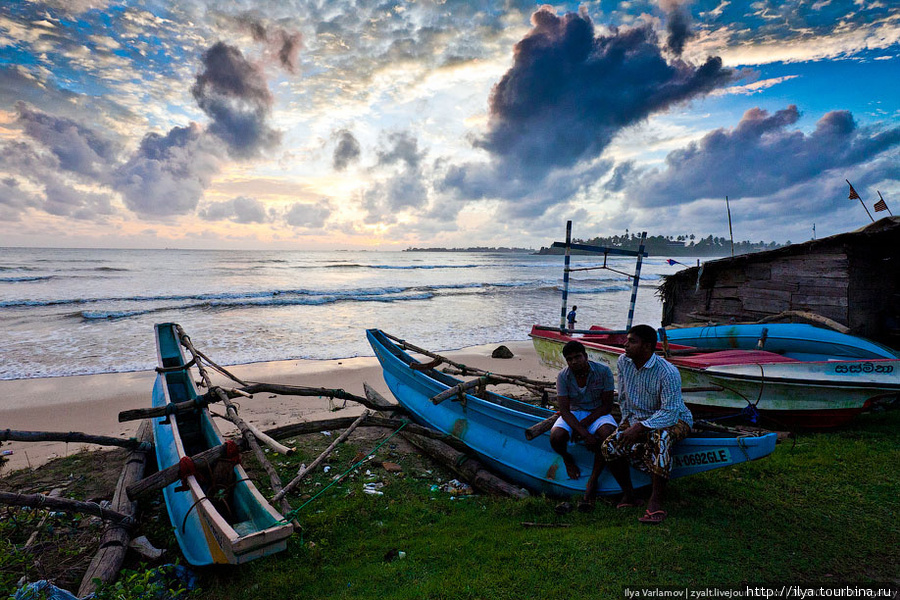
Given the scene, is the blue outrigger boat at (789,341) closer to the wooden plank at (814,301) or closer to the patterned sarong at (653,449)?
the wooden plank at (814,301)

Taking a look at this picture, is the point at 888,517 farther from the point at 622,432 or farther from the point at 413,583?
the point at 413,583

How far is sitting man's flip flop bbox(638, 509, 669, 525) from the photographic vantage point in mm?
4090

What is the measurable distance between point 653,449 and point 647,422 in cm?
28

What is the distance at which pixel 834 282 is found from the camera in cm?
891

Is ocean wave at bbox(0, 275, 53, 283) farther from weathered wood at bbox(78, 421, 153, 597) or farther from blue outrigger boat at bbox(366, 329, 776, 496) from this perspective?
blue outrigger boat at bbox(366, 329, 776, 496)

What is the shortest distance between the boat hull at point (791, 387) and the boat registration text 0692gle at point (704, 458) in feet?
7.79

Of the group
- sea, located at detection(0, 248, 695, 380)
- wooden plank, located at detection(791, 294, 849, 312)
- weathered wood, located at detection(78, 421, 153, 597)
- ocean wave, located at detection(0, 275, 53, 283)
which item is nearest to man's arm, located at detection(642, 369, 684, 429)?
weathered wood, located at detection(78, 421, 153, 597)

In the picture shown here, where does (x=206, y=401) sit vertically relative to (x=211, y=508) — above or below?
above

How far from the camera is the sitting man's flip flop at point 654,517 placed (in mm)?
4090

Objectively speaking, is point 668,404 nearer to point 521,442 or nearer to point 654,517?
point 654,517

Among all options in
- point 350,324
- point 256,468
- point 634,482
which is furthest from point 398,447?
point 350,324

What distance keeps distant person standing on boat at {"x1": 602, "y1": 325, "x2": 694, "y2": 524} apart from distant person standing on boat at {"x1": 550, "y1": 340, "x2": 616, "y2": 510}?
26 cm

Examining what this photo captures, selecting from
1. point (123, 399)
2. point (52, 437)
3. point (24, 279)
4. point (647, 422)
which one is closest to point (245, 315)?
point (123, 399)

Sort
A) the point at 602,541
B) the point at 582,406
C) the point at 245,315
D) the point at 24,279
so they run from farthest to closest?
the point at 24,279 < the point at 245,315 < the point at 582,406 < the point at 602,541
